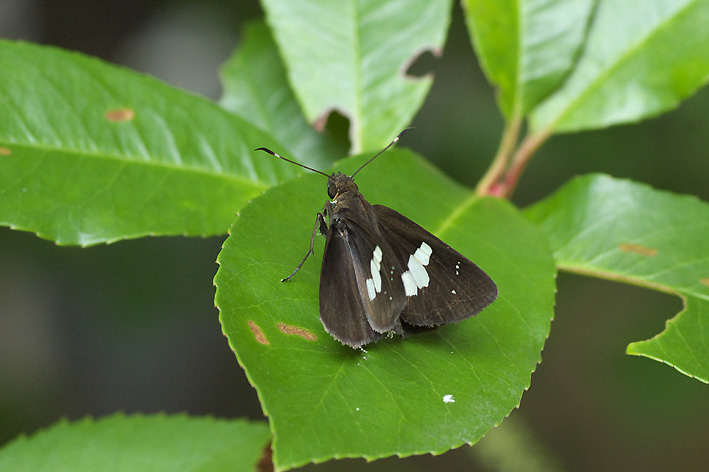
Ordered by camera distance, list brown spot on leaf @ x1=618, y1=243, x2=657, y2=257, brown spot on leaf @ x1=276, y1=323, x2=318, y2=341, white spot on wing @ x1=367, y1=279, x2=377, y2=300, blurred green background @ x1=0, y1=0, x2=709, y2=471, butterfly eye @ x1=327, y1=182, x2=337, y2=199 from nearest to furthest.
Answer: brown spot on leaf @ x1=276, y1=323, x2=318, y2=341, white spot on wing @ x1=367, y1=279, x2=377, y2=300, butterfly eye @ x1=327, y1=182, x2=337, y2=199, brown spot on leaf @ x1=618, y1=243, x2=657, y2=257, blurred green background @ x1=0, y1=0, x2=709, y2=471

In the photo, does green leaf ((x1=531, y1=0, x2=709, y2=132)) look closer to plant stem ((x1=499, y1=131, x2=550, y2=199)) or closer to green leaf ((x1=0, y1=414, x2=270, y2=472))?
plant stem ((x1=499, y1=131, x2=550, y2=199))

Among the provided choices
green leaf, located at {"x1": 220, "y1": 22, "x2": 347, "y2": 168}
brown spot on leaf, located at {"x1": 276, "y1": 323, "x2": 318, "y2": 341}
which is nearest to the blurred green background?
green leaf, located at {"x1": 220, "y1": 22, "x2": 347, "y2": 168}

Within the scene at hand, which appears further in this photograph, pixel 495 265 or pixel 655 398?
pixel 655 398

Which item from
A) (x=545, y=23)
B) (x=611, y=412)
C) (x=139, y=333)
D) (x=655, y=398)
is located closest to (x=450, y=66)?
(x=545, y=23)

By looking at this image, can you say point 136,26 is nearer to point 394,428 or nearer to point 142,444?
point 142,444

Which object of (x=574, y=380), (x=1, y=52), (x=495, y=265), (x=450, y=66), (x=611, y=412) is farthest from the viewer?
Result: (x=574, y=380)

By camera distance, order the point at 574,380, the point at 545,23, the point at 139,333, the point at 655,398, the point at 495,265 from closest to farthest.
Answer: the point at 495,265 < the point at 545,23 < the point at 139,333 < the point at 655,398 < the point at 574,380

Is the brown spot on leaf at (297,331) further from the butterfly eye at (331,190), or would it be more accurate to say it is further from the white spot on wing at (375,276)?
the butterfly eye at (331,190)

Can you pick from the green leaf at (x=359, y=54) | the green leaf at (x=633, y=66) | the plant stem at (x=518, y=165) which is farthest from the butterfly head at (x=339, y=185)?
the green leaf at (x=633, y=66)

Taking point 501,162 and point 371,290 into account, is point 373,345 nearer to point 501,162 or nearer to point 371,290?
point 371,290
